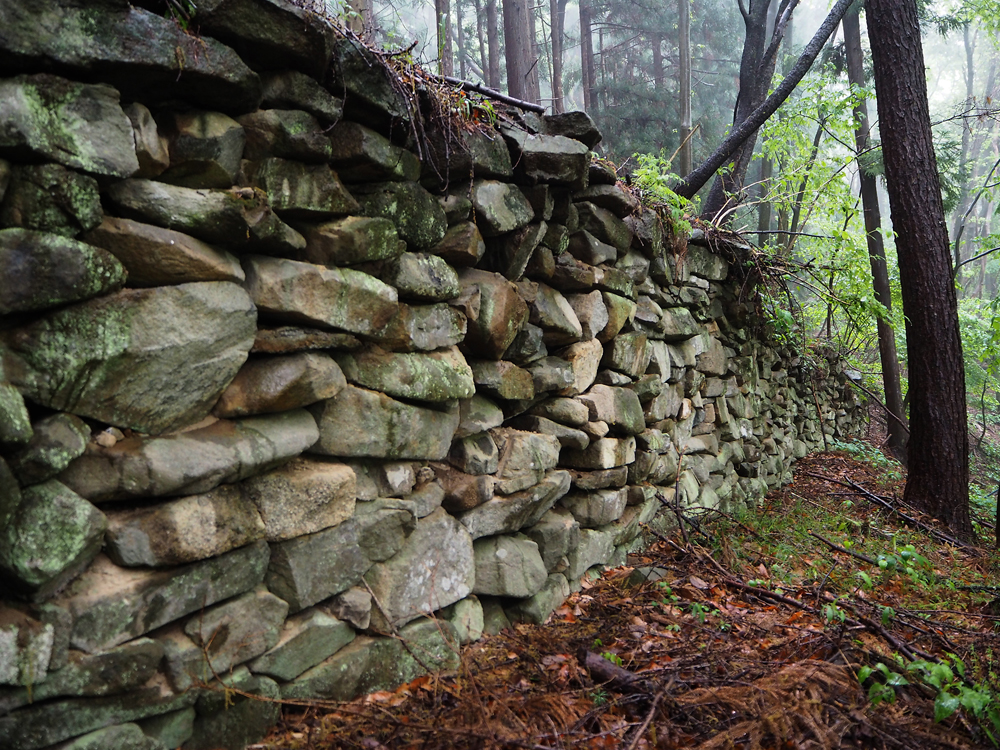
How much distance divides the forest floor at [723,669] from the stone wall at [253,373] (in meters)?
0.24

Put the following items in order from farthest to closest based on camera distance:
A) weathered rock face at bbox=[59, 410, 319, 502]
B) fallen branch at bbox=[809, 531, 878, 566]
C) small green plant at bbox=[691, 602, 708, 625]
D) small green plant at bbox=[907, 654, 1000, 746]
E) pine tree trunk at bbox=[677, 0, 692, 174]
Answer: pine tree trunk at bbox=[677, 0, 692, 174] < fallen branch at bbox=[809, 531, 878, 566] < small green plant at bbox=[691, 602, 708, 625] < small green plant at bbox=[907, 654, 1000, 746] < weathered rock face at bbox=[59, 410, 319, 502]

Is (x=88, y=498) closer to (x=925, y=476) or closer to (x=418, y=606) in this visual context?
(x=418, y=606)

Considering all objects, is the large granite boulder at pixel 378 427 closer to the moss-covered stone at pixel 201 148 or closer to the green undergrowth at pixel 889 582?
the moss-covered stone at pixel 201 148

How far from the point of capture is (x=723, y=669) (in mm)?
2791

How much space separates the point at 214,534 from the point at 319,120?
1491 millimetres

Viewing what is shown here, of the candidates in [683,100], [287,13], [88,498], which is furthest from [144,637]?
[683,100]

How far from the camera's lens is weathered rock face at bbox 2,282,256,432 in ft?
6.09

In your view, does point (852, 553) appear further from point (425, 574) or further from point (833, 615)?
point (425, 574)

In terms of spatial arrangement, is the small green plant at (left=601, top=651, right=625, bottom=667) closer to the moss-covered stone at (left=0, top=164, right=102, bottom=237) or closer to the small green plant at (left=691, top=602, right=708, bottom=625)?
the small green plant at (left=691, top=602, right=708, bottom=625)

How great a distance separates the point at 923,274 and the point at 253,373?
583 centimetres

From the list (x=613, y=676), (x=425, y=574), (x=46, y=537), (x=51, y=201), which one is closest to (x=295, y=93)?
(x=51, y=201)

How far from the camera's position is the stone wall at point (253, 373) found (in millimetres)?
1826

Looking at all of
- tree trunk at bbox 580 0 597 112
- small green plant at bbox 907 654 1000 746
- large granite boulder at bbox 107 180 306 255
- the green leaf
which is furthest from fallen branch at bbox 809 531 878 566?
tree trunk at bbox 580 0 597 112

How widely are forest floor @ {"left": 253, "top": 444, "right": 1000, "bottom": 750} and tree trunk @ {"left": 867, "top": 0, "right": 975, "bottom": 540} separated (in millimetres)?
1595
